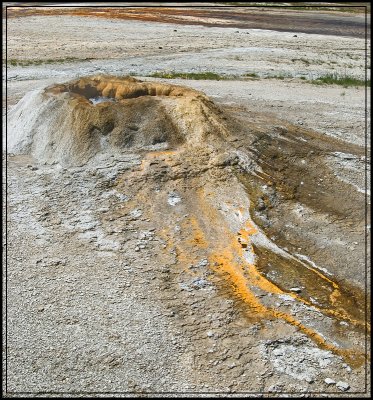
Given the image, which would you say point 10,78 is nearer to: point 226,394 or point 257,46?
point 257,46

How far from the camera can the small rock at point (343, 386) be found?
8.07 meters

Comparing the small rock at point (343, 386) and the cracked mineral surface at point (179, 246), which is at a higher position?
the cracked mineral surface at point (179, 246)

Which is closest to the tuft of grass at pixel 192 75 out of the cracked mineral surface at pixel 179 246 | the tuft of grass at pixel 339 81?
the tuft of grass at pixel 339 81

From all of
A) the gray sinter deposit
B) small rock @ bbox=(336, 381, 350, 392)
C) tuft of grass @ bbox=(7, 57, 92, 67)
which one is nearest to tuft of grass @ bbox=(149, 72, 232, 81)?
tuft of grass @ bbox=(7, 57, 92, 67)

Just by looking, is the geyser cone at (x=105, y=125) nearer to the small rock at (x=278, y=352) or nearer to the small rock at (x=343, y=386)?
the small rock at (x=278, y=352)

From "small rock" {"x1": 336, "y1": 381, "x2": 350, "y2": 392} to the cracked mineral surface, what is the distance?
Answer: 0.05m

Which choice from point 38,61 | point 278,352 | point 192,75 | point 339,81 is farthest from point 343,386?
point 38,61

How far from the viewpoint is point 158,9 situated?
4653 cm

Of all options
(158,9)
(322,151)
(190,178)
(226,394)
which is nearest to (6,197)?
(190,178)

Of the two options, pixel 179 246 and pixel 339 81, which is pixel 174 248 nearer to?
pixel 179 246

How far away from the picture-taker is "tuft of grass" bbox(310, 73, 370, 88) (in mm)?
25156

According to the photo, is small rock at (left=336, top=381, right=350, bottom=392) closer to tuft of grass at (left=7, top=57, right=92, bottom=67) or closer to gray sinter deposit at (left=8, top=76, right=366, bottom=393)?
gray sinter deposit at (left=8, top=76, right=366, bottom=393)

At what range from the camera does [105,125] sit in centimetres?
1411

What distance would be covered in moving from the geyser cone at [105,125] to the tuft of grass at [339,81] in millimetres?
12172
